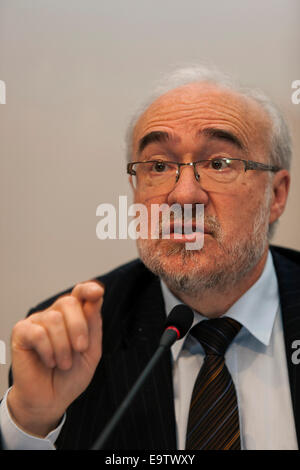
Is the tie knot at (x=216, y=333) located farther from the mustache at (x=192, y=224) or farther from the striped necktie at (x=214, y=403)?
the mustache at (x=192, y=224)

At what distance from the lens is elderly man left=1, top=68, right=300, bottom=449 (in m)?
1.00

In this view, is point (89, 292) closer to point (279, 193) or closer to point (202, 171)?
point (202, 171)

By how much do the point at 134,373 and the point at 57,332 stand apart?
45 cm

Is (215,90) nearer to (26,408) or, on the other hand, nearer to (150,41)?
(150,41)

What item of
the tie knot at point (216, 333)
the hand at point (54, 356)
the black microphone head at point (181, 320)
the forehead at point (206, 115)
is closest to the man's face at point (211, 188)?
the forehead at point (206, 115)

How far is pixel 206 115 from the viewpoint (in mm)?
1095

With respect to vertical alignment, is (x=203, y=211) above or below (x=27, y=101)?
below

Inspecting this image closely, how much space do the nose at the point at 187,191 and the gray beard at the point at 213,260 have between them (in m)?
0.06

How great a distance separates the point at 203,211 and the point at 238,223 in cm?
11

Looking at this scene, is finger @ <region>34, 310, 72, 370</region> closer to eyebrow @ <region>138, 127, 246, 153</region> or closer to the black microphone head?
the black microphone head

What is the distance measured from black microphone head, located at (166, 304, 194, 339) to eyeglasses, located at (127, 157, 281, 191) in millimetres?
400

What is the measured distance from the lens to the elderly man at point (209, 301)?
1.00m
